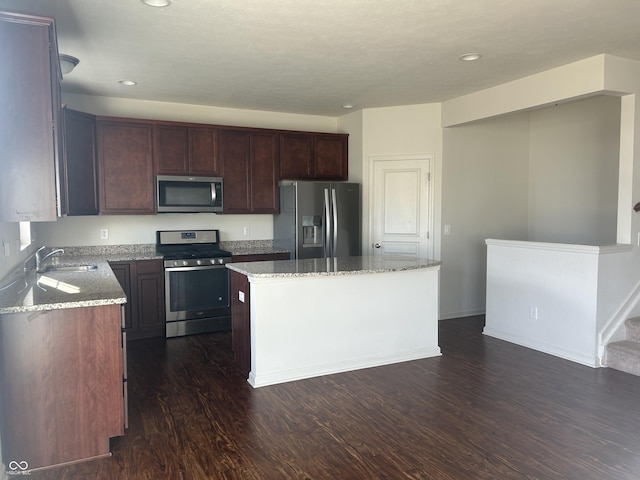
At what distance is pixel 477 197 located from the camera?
5.68 m

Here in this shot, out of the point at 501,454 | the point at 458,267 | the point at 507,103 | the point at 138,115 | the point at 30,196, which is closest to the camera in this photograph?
the point at 30,196

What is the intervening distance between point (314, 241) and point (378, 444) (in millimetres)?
3054

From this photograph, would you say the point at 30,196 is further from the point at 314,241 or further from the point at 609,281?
the point at 609,281

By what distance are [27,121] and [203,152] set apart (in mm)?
2985

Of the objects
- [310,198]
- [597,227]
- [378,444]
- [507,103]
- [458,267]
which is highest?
[507,103]

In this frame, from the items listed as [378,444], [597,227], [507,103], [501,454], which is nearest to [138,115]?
[507,103]

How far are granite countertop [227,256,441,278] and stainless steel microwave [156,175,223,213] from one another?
1.53 m

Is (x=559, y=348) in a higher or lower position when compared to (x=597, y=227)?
lower

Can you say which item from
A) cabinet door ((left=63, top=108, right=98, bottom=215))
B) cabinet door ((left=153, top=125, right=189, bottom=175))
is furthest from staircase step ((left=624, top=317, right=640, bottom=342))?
cabinet door ((left=63, top=108, right=98, bottom=215))

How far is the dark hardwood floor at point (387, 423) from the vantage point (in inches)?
96.5

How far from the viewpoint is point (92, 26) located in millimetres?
3084

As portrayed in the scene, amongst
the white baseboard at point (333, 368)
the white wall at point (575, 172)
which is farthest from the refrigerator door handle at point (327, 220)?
the white wall at point (575, 172)

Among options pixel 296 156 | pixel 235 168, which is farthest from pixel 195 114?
pixel 296 156

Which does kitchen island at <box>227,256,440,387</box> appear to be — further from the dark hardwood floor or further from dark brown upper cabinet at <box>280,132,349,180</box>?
dark brown upper cabinet at <box>280,132,349,180</box>
